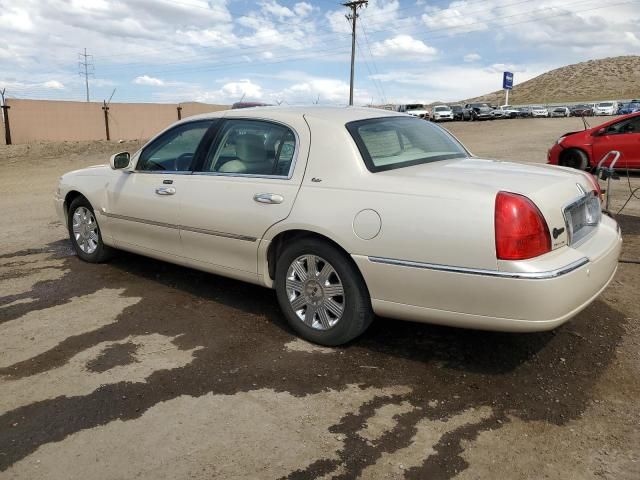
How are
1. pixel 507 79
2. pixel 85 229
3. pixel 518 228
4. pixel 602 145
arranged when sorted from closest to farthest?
pixel 518 228, pixel 85 229, pixel 602 145, pixel 507 79

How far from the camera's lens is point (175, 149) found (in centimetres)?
515

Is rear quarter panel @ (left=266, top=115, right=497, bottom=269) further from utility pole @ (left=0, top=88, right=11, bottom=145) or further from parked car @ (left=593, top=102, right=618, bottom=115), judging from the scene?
parked car @ (left=593, top=102, right=618, bottom=115)

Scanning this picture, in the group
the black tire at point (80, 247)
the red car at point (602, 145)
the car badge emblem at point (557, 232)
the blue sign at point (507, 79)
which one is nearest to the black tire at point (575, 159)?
the red car at point (602, 145)

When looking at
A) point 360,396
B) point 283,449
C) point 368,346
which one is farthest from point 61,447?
point 368,346

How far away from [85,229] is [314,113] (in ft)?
10.1

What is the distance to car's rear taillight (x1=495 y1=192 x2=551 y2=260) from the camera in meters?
3.15

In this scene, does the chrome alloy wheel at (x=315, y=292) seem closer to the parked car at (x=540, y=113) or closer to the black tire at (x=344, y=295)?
the black tire at (x=344, y=295)

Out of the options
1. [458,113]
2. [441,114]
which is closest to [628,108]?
[458,113]

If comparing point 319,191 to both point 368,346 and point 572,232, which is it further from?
point 572,232

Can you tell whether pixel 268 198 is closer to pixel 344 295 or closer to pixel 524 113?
pixel 344 295

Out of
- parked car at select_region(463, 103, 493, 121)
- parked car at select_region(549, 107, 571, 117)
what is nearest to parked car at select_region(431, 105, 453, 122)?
parked car at select_region(463, 103, 493, 121)

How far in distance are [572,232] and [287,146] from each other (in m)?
1.97

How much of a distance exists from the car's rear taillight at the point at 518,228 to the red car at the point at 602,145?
937cm

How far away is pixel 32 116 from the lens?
29281mm
